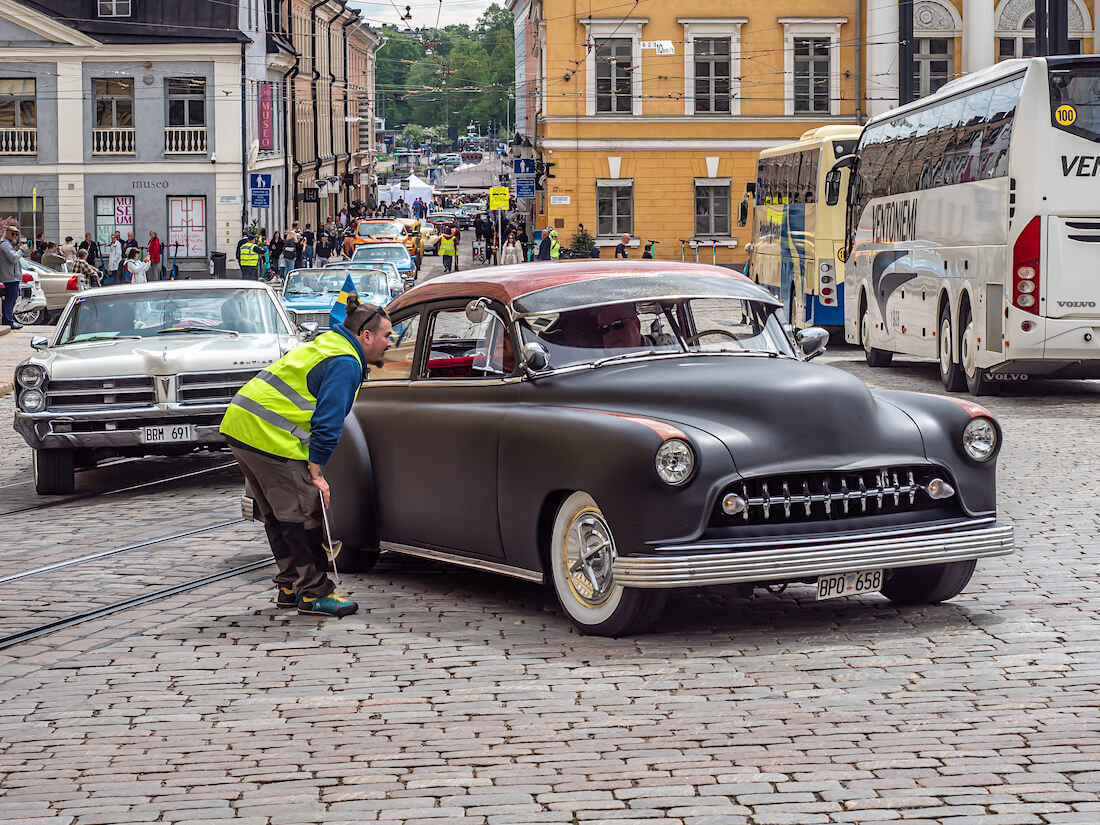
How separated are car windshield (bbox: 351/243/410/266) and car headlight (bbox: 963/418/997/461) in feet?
114

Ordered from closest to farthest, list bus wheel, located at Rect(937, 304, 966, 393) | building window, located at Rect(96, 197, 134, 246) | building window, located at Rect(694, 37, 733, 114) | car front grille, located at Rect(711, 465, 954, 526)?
1. car front grille, located at Rect(711, 465, 954, 526)
2. bus wheel, located at Rect(937, 304, 966, 393)
3. building window, located at Rect(96, 197, 134, 246)
4. building window, located at Rect(694, 37, 733, 114)

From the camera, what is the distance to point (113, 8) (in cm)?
6078

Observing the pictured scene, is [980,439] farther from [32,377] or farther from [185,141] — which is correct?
[185,141]

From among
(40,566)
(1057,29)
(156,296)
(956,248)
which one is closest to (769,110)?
(1057,29)

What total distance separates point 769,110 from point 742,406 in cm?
5512

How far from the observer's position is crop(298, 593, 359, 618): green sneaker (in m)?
8.16

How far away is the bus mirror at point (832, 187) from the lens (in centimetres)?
2917

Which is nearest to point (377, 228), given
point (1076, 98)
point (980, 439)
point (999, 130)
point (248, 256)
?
point (248, 256)

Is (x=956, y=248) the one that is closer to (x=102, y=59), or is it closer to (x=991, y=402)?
(x=991, y=402)

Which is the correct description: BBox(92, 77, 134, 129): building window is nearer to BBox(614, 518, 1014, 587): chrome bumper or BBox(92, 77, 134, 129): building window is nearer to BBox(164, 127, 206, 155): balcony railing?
BBox(164, 127, 206, 155): balcony railing

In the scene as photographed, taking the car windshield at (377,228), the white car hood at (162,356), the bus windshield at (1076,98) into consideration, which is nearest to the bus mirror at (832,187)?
the bus windshield at (1076,98)

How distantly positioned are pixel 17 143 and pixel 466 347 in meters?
54.2

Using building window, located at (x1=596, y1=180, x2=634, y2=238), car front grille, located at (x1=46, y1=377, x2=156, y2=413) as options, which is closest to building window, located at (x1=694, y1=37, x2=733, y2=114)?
building window, located at (x1=596, y1=180, x2=634, y2=238)

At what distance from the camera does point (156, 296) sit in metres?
14.5
